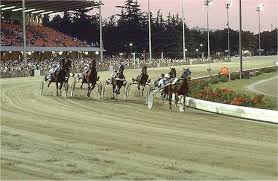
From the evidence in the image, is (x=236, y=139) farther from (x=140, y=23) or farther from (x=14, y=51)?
(x=140, y=23)

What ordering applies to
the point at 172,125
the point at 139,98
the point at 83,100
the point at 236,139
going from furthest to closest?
the point at 139,98
the point at 83,100
the point at 172,125
the point at 236,139

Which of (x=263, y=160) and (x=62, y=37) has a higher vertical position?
(x=62, y=37)

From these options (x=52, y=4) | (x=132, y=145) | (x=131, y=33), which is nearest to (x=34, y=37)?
(x=52, y=4)

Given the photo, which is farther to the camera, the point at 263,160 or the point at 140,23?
the point at 140,23

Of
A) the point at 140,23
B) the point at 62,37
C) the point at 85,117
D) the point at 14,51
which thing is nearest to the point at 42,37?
the point at 62,37

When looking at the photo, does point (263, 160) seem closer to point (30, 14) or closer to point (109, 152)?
point (109, 152)

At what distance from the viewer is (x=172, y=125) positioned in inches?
546

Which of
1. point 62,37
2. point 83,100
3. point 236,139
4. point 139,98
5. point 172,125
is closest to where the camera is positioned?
point 236,139

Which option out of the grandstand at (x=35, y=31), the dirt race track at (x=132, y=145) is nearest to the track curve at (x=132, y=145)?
the dirt race track at (x=132, y=145)

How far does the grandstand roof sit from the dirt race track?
185 ft

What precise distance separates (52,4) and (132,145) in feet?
226

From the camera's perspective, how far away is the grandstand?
229ft

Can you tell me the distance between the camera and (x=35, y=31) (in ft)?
269

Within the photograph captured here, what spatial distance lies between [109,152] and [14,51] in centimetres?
6051
